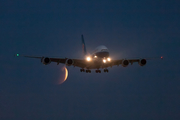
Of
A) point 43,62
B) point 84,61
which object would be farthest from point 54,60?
point 84,61

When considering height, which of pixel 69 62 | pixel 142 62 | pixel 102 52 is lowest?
pixel 142 62

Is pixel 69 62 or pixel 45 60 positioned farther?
pixel 69 62

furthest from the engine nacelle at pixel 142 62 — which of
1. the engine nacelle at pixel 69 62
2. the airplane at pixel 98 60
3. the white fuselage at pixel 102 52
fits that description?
the engine nacelle at pixel 69 62

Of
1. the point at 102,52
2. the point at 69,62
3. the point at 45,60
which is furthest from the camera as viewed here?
the point at 69,62

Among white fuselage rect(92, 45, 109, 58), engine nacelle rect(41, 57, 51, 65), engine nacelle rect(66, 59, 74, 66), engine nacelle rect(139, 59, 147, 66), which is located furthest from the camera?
engine nacelle rect(139, 59, 147, 66)

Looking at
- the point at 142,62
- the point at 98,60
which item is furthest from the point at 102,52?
the point at 142,62

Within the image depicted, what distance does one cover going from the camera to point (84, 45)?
80625 mm

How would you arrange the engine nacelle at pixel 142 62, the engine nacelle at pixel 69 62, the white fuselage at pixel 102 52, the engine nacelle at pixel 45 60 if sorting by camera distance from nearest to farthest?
the white fuselage at pixel 102 52, the engine nacelle at pixel 45 60, the engine nacelle at pixel 69 62, the engine nacelle at pixel 142 62

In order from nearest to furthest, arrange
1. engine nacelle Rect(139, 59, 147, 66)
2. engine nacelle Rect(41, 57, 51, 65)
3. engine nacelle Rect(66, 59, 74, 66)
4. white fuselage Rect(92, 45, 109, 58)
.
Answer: white fuselage Rect(92, 45, 109, 58) < engine nacelle Rect(41, 57, 51, 65) < engine nacelle Rect(66, 59, 74, 66) < engine nacelle Rect(139, 59, 147, 66)

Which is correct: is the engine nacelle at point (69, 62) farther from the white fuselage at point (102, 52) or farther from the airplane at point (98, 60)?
the white fuselage at point (102, 52)

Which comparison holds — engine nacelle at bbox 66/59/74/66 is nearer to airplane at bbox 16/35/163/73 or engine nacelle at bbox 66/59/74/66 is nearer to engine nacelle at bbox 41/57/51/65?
airplane at bbox 16/35/163/73

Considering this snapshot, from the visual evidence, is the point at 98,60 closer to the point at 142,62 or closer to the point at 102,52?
the point at 102,52

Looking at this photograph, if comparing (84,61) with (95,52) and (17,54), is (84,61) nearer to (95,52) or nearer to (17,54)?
(95,52)

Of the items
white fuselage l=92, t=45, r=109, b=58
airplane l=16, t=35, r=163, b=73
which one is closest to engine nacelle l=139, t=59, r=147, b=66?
airplane l=16, t=35, r=163, b=73
